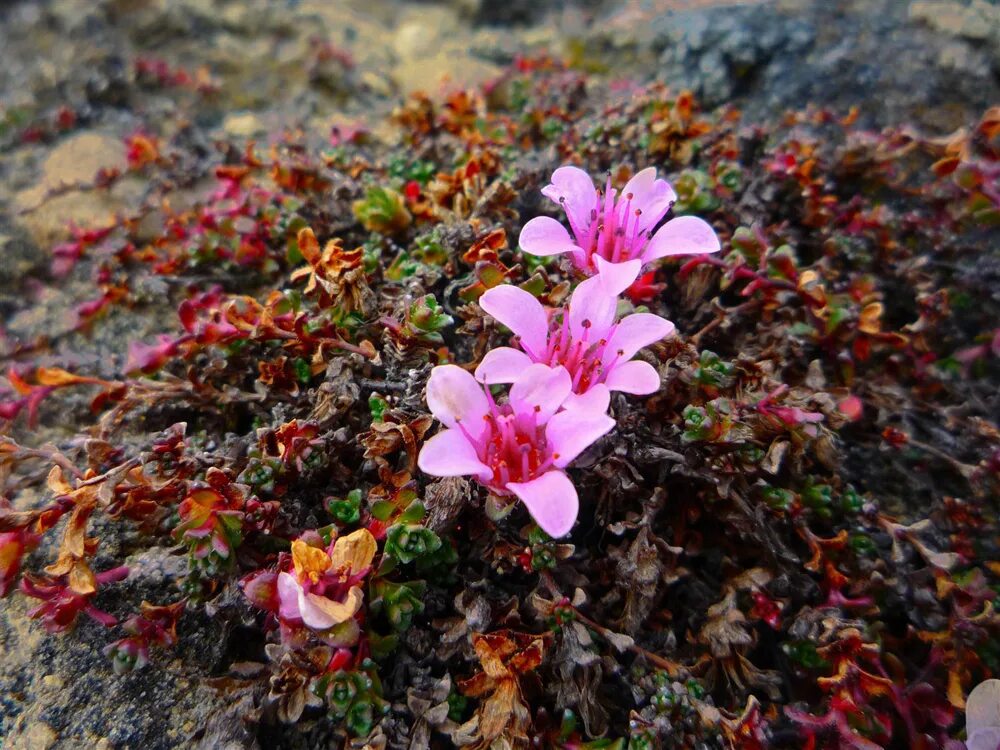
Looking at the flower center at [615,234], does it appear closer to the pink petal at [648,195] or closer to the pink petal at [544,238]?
the pink petal at [648,195]

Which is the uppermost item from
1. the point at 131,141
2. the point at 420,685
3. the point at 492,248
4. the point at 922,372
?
the point at 131,141

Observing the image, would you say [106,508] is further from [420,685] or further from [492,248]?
[492,248]

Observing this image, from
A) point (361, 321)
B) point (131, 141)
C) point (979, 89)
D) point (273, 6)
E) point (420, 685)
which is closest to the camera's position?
point (420, 685)

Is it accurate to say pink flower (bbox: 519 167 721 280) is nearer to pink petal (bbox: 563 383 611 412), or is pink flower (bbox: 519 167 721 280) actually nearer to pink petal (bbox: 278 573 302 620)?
pink petal (bbox: 563 383 611 412)

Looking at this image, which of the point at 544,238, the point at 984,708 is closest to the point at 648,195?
the point at 544,238

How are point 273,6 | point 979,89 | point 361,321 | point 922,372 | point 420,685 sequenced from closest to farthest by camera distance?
point 420,685 → point 361,321 → point 922,372 → point 979,89 → point 273,6

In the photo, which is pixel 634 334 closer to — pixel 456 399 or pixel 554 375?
pixel 554 375

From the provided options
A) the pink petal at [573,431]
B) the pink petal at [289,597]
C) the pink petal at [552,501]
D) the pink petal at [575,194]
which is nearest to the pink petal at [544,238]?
the pink petal at [575,194]

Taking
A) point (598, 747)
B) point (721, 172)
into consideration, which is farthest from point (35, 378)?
point (721, 172)
